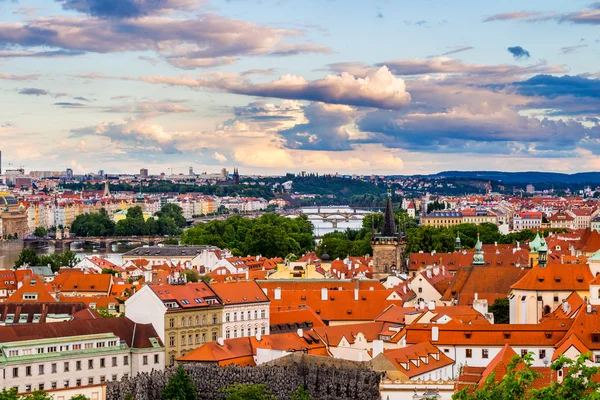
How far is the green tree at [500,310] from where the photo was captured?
2571 inches

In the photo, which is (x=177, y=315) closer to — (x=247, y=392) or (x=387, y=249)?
(x=247, y=392)

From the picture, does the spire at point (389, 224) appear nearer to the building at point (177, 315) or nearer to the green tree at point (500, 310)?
the green tree at point (500, 310)

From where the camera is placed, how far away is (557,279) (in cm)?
6375

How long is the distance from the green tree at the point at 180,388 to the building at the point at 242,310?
1262 centimetres

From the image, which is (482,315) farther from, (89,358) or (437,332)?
(89,358)

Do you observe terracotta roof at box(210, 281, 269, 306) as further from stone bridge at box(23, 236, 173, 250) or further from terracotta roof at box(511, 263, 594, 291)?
stone bridge at box(23, 236, 173, 250)

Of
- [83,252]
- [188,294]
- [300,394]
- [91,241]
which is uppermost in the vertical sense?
[188,294]

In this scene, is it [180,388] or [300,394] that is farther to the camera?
[300,394]

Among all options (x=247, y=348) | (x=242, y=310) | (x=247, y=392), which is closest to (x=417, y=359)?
(x=247, y=392)

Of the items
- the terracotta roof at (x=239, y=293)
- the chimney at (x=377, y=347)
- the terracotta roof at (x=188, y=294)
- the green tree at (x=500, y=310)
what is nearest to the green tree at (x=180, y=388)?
the chimney at (x=377, y=347)

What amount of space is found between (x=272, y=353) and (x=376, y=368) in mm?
6014

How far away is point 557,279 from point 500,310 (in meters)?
3.62

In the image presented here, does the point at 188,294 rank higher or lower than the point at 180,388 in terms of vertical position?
higher

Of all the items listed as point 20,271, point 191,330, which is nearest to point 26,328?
point 191,330
